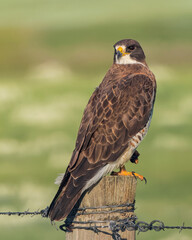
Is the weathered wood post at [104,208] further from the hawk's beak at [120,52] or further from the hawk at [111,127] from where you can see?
the hawk's beak at [120,52]

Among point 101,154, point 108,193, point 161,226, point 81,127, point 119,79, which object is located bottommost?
point 161,226

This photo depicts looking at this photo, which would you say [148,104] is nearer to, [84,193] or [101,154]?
[101,154]

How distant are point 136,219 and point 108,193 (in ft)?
1.34

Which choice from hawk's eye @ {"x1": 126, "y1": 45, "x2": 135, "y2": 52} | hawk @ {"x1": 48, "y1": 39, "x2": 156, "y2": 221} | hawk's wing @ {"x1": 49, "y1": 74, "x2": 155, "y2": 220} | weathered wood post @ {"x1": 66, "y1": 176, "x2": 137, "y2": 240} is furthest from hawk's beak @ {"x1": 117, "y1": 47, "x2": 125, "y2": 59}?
weathered wood post @ {"x1": 66, "y1": 176, "x2": 137, "y2": 240}

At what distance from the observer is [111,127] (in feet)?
18.5

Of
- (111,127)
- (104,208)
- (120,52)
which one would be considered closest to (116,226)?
(104,208)

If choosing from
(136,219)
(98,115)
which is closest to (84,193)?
(136,219)

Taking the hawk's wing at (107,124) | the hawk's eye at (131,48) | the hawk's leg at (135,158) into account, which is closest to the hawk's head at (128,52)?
the hawk's eye at (131,48)

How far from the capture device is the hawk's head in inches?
270

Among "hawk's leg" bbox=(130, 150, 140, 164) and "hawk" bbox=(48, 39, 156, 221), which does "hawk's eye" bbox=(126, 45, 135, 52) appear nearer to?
"hawk" bbox=(48, 39, 156, 221)

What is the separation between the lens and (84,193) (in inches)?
177

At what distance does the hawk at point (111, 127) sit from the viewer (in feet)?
16.4

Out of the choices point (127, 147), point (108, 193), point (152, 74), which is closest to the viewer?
point (108, 193)

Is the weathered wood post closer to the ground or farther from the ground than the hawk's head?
closer to the ground
